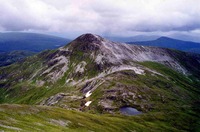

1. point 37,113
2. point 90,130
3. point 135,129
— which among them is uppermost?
point 37,113

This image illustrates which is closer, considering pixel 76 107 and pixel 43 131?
pixel 43 131

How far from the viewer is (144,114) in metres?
→ 190

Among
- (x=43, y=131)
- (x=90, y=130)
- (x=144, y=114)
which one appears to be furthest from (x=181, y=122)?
(x=43, y=131)

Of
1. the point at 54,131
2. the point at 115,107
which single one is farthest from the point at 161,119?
the point at 54,131

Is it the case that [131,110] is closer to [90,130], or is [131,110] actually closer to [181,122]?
[181,122]

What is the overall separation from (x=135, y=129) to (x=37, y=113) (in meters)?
62.3

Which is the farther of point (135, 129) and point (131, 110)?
point (131, 110)

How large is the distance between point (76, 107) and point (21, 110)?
113 metres

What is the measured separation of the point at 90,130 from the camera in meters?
92.1

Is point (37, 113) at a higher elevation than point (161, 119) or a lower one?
higher

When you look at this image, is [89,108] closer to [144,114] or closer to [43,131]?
[144,114]

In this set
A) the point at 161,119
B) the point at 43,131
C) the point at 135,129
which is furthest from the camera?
the point at 161,119

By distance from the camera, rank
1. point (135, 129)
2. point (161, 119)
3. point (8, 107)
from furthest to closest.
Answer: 1. point (161, 119)
2. point (135, 129)
3. point (8, 107)

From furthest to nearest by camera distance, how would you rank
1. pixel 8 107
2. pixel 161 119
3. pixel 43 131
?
pixel 161 119 → pixel 8 107 → pixel 43 131
